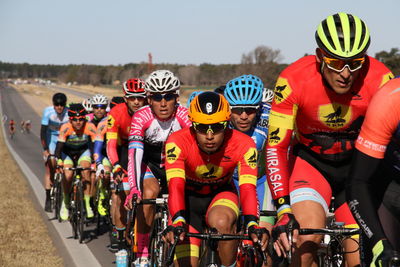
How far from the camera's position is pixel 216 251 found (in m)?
4.78

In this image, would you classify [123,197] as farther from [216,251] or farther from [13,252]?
[216,251]

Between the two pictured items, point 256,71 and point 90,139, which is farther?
point 256,71

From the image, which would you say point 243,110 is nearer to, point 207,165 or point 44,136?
point 207,165

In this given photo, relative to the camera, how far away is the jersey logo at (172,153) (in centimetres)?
538

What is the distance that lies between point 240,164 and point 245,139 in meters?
0.26

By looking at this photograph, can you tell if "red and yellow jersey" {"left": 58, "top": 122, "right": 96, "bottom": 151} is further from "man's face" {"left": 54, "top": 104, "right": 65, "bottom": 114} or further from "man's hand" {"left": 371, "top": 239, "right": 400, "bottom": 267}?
"man's hand" {"left": 371, "top": 239, "right": 400, "bottom": 267}

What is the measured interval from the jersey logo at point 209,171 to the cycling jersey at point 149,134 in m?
1.45

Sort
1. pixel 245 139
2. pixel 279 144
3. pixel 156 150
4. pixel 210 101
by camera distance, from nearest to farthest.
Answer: pixel 279 144, pixel 210 101, pixel 245 139, pixel 156 150

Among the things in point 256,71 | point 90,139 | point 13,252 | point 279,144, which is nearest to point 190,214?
point 279,144

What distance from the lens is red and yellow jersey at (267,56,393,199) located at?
4453 mm

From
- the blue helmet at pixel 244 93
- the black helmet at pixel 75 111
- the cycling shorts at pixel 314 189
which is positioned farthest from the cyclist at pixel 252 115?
the black helmet at pixel 75 111

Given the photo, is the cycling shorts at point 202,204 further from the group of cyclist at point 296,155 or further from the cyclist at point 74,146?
the cyclist at point 74,146

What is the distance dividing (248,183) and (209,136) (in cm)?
52

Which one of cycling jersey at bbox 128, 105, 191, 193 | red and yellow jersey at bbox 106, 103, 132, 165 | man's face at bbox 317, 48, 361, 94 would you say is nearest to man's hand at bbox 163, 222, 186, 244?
man's face at bbox 317, 48, 361, 94
